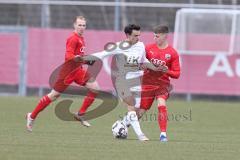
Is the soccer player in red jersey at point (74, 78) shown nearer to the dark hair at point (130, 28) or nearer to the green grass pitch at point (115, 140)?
the green grass pitch at point (115, 140)

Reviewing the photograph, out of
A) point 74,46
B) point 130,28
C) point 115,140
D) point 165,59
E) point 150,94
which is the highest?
point 130,28

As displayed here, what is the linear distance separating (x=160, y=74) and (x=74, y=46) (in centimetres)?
197

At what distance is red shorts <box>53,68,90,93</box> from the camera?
13680mm

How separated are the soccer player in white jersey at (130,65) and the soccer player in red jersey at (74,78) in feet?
2.68

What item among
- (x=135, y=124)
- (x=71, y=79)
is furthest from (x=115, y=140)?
(x=71, y=79)

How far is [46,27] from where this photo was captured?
2372cm

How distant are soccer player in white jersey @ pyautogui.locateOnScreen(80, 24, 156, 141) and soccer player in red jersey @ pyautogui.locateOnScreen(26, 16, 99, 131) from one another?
2.68 feet

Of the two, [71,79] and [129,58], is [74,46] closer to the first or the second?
[71,79]

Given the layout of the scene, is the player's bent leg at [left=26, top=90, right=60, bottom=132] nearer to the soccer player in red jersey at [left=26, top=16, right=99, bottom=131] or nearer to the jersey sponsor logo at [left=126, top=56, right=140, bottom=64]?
the soccer player in red jersey at [left=26, top=16, right=99, bottom=131]

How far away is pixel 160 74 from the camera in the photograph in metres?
12.2

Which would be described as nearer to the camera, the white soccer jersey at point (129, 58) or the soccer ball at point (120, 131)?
the soccer ball at point (120, 131)

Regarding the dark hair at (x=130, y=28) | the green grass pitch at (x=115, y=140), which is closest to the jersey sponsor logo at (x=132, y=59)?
the dark hair at (x=130, y=28)

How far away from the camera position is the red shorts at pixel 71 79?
44.9 feet

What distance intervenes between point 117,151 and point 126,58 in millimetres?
2422
